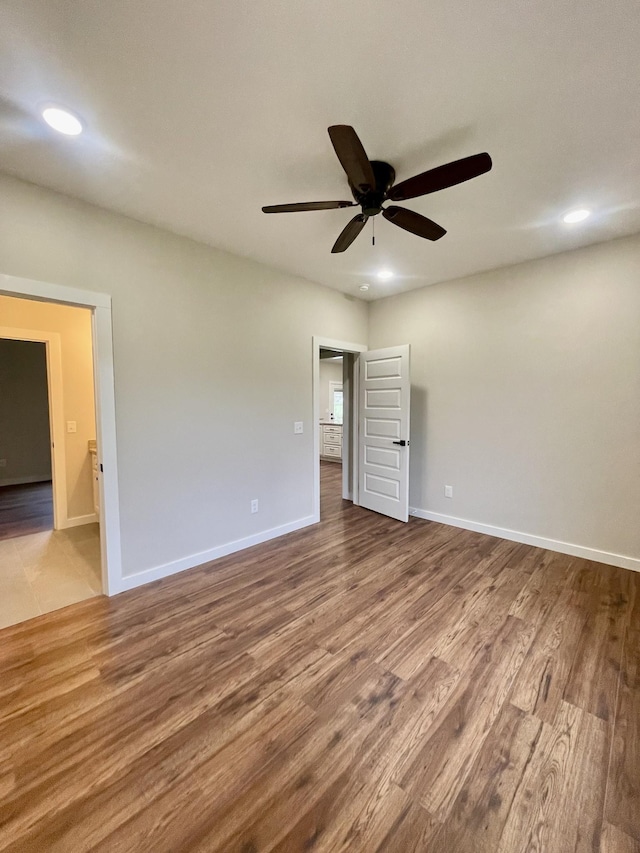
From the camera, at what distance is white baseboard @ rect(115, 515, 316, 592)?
267 cm

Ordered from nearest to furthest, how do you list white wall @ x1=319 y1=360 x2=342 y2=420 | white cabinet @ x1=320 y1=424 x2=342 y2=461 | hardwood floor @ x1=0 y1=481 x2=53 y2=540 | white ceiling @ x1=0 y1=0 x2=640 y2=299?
white ceiling @ x1=0 y1=0 x2=640 y2=299 < hardwood floor @ x1=0 y1=481 x2=53 y2=540 < white cabinet @ x1=320 y1=424 x2=342 y2=461 < white wall @ x1=319 y1=360 x2=342 y2=420

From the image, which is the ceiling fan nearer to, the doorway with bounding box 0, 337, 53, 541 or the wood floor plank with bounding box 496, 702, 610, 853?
the wood floor plank with bounding box 496, 702, 610, 853

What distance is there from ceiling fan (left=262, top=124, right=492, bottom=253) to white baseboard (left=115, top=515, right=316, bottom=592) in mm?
2698

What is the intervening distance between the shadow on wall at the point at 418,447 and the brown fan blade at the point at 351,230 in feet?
7.64

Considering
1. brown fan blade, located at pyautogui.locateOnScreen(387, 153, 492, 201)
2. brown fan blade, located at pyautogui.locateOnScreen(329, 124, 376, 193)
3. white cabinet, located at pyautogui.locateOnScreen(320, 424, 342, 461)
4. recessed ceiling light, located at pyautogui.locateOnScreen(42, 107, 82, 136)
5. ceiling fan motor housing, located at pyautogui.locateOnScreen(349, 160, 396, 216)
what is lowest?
white cabinet, located at pyautogui.locateOnScreen(320, 424, 342, 461)

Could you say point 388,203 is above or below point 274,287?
above

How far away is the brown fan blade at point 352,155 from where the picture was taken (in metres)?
1.39

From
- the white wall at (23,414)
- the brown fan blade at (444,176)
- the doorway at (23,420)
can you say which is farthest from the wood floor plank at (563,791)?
the white wall at (23,414)

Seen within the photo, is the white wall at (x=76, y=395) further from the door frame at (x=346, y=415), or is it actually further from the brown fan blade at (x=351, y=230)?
the brown fan blade at (x=351, y=230)

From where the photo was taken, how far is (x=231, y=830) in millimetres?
1148

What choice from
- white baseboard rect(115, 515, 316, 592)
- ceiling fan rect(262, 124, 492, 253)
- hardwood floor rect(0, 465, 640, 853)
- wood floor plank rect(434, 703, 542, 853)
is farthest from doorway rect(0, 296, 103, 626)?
wood floor plank rect(434, 703, 542, 853)

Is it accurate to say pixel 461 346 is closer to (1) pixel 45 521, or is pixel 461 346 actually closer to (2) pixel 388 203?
(2) pixel 388 203

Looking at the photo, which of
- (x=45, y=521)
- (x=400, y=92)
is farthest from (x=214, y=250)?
(x=45, y=521)

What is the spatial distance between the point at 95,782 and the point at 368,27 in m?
3.00
